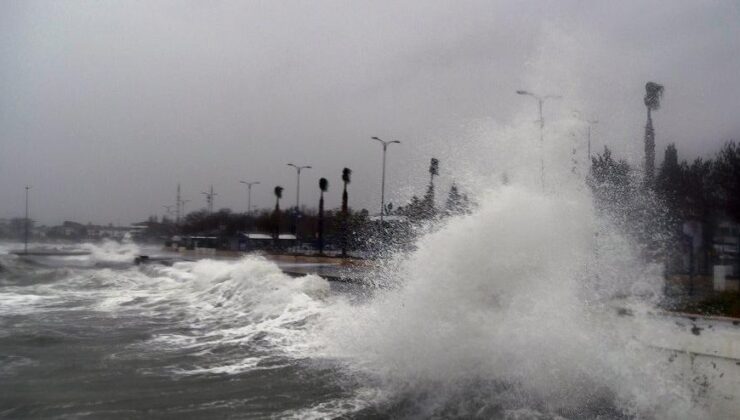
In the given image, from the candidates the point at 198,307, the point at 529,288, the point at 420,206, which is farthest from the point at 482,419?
the point at 198,307

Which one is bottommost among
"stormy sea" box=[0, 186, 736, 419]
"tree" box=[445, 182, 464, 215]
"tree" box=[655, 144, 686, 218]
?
"stormy sea" box=[0, 186, 736, 419]

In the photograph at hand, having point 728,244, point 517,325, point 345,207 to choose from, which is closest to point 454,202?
point 517,325

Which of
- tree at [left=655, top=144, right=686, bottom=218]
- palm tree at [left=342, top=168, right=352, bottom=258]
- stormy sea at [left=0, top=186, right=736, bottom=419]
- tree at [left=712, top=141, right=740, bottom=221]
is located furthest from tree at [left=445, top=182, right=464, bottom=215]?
palm tree at [left=342, top=168, right=352, bottom=258]

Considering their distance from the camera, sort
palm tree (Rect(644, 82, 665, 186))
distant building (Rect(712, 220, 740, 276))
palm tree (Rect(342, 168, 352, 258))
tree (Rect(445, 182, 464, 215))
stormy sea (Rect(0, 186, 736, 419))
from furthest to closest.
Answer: palm tree (Rect(342, 168, 352, 258)), palm tree (Rect(644, 82, 665, 186)), distant building (Rect(712, 220, 740, 276)), tree (Rect(445, 182, 464, 215)), stormy sea (Rect(0, 186, 736, 419))

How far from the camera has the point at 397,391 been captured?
7.43 m

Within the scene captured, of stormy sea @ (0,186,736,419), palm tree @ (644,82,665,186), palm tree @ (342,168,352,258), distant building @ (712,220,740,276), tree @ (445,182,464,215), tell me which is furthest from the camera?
palm tree @ (342,168,352,258)

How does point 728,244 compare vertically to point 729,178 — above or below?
below

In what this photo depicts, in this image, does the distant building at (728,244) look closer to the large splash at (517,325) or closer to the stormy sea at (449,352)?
the stormy sea at (449,352)

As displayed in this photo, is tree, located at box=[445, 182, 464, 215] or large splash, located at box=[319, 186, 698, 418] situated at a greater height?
tree, located at box=[445, 182, 464, 215]

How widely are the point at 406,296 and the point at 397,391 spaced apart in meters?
1.75

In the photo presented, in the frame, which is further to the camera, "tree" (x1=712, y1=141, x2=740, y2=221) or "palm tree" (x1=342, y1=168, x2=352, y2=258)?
"palm tree" (x1=342, y1=168, x2=352, y2=258)

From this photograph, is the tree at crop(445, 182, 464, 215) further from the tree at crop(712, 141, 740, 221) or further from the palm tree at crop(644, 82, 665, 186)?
the tree at crop(712, 141, 740, 221)

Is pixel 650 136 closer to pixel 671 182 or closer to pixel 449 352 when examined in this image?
pixel 671 182

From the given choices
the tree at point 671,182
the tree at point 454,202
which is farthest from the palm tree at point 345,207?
the tree at point 454,202
